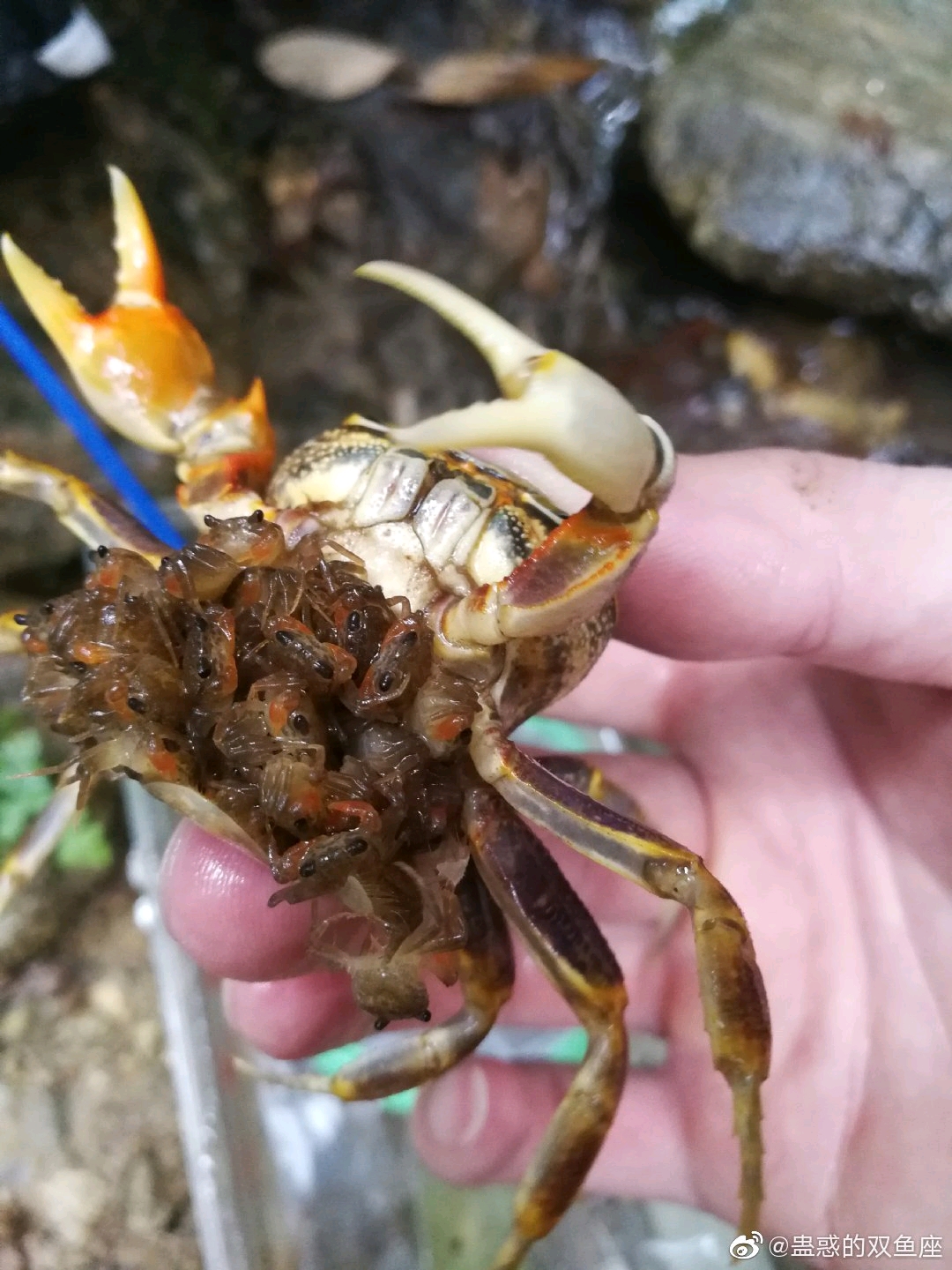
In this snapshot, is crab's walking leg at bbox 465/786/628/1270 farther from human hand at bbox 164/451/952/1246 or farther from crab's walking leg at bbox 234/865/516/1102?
human hand at bbox 164/451/952/1246

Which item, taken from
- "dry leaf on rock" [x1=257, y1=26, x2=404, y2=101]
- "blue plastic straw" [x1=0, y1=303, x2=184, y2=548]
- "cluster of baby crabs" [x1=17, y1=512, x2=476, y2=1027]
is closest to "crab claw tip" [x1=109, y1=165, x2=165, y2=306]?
"blue plastic straw" [x1=0, y1=303, x2=184, y2=548]

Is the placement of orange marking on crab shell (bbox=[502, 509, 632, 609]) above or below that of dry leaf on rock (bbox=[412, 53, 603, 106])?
above

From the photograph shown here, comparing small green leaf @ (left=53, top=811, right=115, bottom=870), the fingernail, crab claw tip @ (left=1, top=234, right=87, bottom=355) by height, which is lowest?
the fingernail

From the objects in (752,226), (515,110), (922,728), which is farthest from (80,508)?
(515,110)

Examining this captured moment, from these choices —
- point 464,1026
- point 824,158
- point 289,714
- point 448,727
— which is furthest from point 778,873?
point 824,158

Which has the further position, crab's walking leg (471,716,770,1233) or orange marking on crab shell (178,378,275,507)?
orange marking on crab shell (178,378,275,507)

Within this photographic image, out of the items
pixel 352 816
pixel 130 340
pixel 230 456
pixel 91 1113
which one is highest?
pixel 130 340

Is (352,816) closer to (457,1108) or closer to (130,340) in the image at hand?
(130,340)
